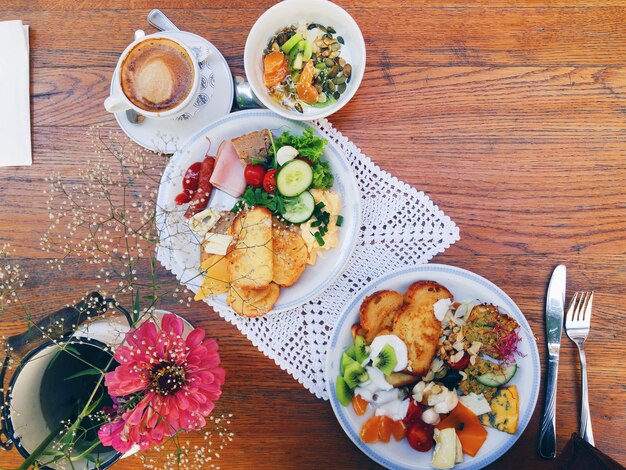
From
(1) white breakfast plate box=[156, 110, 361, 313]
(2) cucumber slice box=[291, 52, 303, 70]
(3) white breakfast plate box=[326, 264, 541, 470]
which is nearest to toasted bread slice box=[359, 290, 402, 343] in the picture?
(3) white breakfast plate box=[326, 264, 541, 470]

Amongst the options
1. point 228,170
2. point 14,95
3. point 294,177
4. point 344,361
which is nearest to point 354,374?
point 344,361

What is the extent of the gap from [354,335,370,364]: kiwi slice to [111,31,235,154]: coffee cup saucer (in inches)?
30.6

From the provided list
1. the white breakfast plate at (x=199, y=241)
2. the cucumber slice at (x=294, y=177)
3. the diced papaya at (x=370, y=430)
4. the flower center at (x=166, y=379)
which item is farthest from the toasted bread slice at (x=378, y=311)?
the flower center at (x=166, y=379)

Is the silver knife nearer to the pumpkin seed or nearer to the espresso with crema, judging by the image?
the pumpkin seed

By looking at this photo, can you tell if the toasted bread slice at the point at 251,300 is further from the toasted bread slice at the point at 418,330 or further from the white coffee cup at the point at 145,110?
the white coffee cup at the point at 145,110

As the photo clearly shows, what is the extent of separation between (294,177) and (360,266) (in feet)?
1.12

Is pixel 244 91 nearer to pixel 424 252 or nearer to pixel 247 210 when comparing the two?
pixel 247 210

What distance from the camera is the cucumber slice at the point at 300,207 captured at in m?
1.48

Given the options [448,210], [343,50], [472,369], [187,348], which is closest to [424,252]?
[448,210]

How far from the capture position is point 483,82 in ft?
5.24

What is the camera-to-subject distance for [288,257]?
151 cm

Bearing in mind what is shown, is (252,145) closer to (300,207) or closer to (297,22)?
(300,207)

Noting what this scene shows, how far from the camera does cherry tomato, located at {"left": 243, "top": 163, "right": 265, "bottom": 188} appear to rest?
1500mm

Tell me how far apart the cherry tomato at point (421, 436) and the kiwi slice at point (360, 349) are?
248 mm
